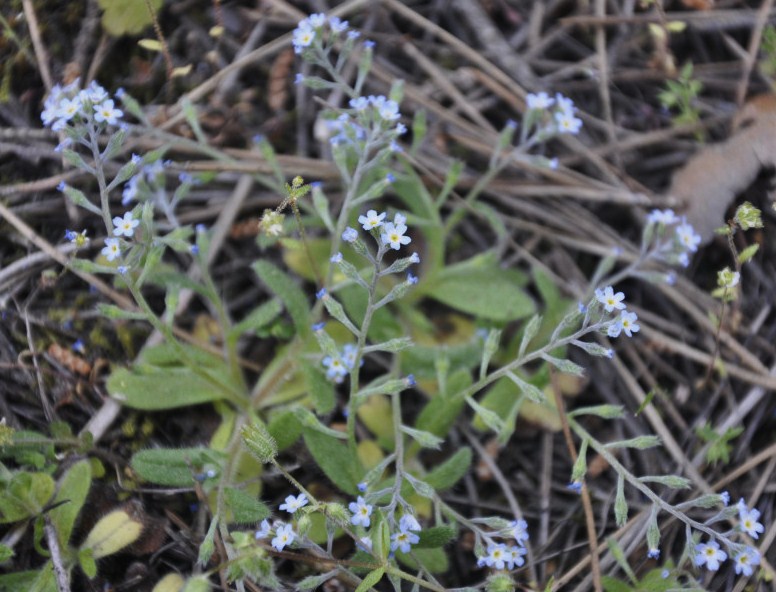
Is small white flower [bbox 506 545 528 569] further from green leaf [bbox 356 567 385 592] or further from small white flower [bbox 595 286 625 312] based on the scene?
small white flower [bbox 595 286 625 312]

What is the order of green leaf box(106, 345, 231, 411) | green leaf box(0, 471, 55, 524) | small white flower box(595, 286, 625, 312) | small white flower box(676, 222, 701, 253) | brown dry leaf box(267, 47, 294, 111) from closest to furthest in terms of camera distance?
1. small white flower box(595, 286, 625, 312)
2. green leaf box(0, 471, 55, 524)
3. green leaf box(106, 345, 231, 411)
4. small white flower box(676, 222, 701, 253)
5. brown dry leaf box(267, 47, 294, 111)

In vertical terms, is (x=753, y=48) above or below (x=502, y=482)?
above

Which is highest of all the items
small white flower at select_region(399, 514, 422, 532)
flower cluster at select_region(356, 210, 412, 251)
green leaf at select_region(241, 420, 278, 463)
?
flower cluster at select_region(356, 210, 412, 251)

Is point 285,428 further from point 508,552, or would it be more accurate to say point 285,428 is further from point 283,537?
point 508,552

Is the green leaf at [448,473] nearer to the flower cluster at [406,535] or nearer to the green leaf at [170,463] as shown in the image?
the flower cluster at [406,535]

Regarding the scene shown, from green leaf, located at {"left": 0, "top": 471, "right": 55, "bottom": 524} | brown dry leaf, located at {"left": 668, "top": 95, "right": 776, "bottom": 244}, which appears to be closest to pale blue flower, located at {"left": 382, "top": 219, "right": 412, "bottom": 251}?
green leaf, located at {"left": 0, "top": 471, "right": 55, "bottom": 524}

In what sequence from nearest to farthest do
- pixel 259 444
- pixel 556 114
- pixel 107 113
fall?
pixel 259 444 < pixel 107 113 < pixel 556 114

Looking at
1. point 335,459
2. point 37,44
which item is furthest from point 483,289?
point 37,44

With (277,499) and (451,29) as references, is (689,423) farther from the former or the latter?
(451,29)
